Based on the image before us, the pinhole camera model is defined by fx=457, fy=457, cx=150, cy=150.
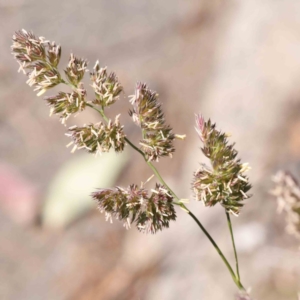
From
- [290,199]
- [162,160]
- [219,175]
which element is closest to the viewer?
[290,199]

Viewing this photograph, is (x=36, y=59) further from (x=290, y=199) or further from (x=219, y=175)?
(x=290, y=199)

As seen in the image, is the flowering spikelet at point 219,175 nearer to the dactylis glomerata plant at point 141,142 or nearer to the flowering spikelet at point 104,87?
the dactylis glomerata plant at point 141,142

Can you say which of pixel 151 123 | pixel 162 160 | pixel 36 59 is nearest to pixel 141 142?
pixel 151 123

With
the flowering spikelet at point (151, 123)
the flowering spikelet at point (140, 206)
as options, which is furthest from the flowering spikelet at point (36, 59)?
the flowering spikelet at point (140, 206)

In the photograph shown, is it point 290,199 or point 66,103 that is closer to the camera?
point 290,199

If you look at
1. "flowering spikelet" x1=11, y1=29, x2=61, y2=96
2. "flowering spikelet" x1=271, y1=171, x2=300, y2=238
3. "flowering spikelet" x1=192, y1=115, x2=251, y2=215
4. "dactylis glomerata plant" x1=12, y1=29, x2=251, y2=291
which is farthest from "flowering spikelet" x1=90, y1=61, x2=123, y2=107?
"flowering spikelet" x1=271, y1=171, x2=300, y2=238

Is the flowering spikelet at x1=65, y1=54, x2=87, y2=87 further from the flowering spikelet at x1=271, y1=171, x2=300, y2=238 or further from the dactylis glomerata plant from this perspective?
the flowering spikelet at x1=271, y1=171, x2=300, y2=238

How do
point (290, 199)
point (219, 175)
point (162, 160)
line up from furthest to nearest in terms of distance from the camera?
point (162, 160)
point (219, 175)
point (290, 199)

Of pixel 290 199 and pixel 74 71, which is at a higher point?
pixel 74 71
